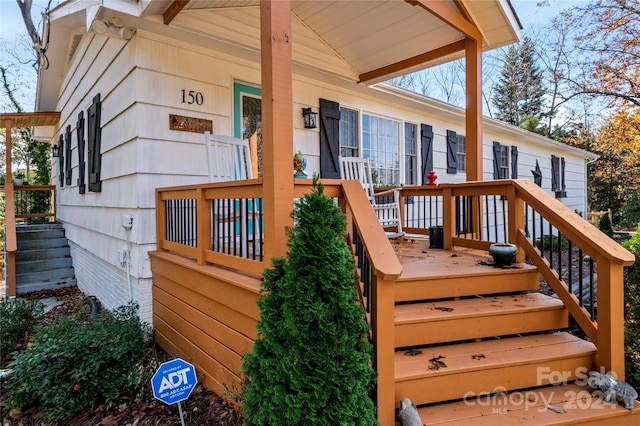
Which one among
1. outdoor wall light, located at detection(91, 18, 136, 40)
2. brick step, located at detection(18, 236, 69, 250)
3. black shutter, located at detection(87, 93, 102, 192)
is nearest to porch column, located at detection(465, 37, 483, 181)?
outdoor wall light, located at detection(91, 18, 136, 40)

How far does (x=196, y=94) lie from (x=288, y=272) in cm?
288

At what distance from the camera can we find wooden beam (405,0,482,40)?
3418 mm

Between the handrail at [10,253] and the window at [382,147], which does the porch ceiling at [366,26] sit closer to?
the window at [382,147]

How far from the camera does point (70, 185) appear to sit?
691cm

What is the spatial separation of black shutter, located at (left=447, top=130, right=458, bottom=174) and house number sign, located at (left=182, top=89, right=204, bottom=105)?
5538 mm

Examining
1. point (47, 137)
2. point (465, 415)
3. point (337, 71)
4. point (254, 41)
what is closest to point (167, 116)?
point (254, 41)

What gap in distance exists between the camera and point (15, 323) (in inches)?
152

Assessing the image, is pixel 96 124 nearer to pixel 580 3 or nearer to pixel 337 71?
pixel 337 71

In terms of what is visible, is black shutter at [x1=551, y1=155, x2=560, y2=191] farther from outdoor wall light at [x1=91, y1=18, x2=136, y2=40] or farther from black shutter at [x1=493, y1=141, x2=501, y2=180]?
outdoor wall light at [x1=91, y1=18, x2=136, y2=40]

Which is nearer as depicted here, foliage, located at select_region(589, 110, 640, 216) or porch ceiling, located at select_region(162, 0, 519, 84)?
porch ceiling, located at select_region(162, 0, 519, 84)

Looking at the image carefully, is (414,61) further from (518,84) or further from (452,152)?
(518,84)

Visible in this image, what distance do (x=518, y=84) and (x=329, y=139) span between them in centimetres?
2373

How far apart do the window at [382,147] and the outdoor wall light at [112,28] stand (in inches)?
136

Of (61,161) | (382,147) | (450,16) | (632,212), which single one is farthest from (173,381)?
(632,212)
